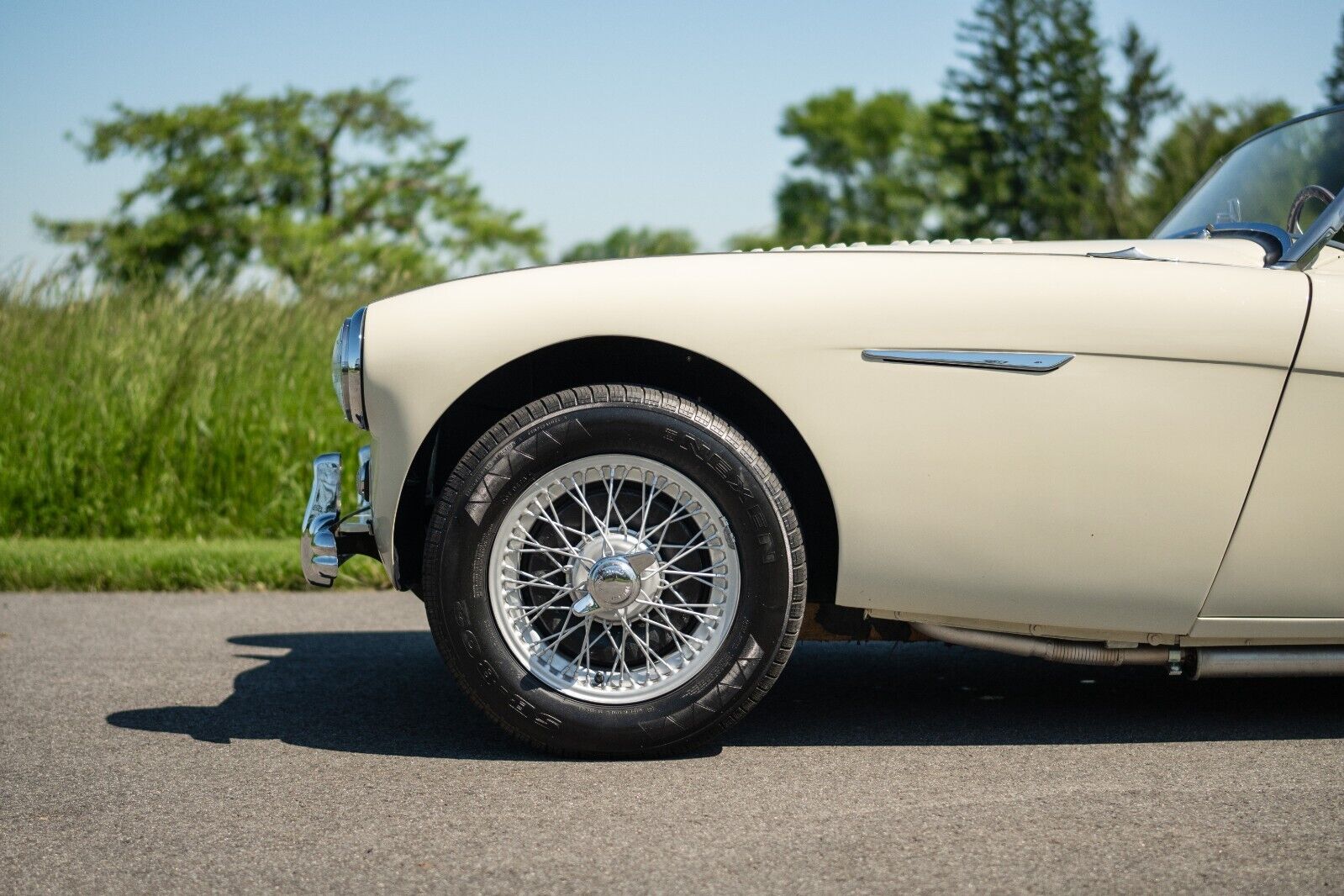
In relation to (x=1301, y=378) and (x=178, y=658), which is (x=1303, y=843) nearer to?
(x=1301, y=378)

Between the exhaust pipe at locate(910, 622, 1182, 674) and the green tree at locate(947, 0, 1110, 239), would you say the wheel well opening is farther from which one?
the green tree at locate(947, 0, 1110, 239)

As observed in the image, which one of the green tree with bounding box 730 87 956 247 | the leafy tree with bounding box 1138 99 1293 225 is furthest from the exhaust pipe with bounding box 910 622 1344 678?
the green tree with bounding box 730 87 956 247

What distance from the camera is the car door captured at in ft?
9.57

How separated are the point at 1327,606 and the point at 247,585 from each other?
4394 mm

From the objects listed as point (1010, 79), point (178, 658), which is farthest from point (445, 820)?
point (1010, 79)

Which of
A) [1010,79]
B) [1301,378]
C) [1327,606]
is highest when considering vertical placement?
[1010,79]

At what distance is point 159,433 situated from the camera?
6863 mm

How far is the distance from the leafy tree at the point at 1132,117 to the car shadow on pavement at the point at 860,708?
54558mm

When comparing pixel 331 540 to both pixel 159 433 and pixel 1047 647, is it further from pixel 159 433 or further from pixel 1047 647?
pixel 159 433

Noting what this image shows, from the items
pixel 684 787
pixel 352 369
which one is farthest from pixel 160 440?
pixel 684 787

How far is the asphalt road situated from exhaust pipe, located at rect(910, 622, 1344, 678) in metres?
0.21

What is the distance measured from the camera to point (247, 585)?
5.70 meters

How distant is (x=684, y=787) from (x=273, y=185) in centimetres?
4244

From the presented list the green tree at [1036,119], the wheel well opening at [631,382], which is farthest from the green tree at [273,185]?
the wheel well opening at [631,382]
